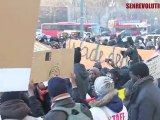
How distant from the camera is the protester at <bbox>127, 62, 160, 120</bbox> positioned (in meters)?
4.21

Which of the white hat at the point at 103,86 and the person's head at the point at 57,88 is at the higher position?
the person's head at the point at 57,88

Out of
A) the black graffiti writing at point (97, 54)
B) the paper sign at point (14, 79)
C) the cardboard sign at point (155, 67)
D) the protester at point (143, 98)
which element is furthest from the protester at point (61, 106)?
the black graffiti writing at point (97, 54)

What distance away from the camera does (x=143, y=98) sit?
424cm

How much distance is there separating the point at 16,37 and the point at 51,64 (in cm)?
133

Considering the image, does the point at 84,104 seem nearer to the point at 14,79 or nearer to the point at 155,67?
the point at 14,79

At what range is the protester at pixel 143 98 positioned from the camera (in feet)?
13.8

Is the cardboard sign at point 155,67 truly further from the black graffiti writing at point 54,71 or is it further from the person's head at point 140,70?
the black graffiti writing at point 54,71

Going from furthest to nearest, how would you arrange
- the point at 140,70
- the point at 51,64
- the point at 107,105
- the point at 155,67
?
the point at 155,67, the point at 140,70, the point at 107,105, the point at 51,64

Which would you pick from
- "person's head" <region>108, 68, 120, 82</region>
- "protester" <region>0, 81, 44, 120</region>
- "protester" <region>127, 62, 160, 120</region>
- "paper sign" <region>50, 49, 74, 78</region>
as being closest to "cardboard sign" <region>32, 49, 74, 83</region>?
"paper sign" <region>50, 49, 74, 78</region>

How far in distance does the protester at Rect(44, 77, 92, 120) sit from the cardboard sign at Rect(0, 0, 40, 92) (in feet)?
3.23

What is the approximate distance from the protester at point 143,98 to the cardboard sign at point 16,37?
2278 mm

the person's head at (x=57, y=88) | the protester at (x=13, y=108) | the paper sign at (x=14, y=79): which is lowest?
the protester at (x=13, y=108)

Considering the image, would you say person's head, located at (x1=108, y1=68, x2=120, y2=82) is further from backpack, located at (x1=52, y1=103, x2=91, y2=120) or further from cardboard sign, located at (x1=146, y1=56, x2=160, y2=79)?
backpack, located at (x1=52, y1=103, x2=91, y2=120)

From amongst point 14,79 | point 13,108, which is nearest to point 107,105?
point 13,108
